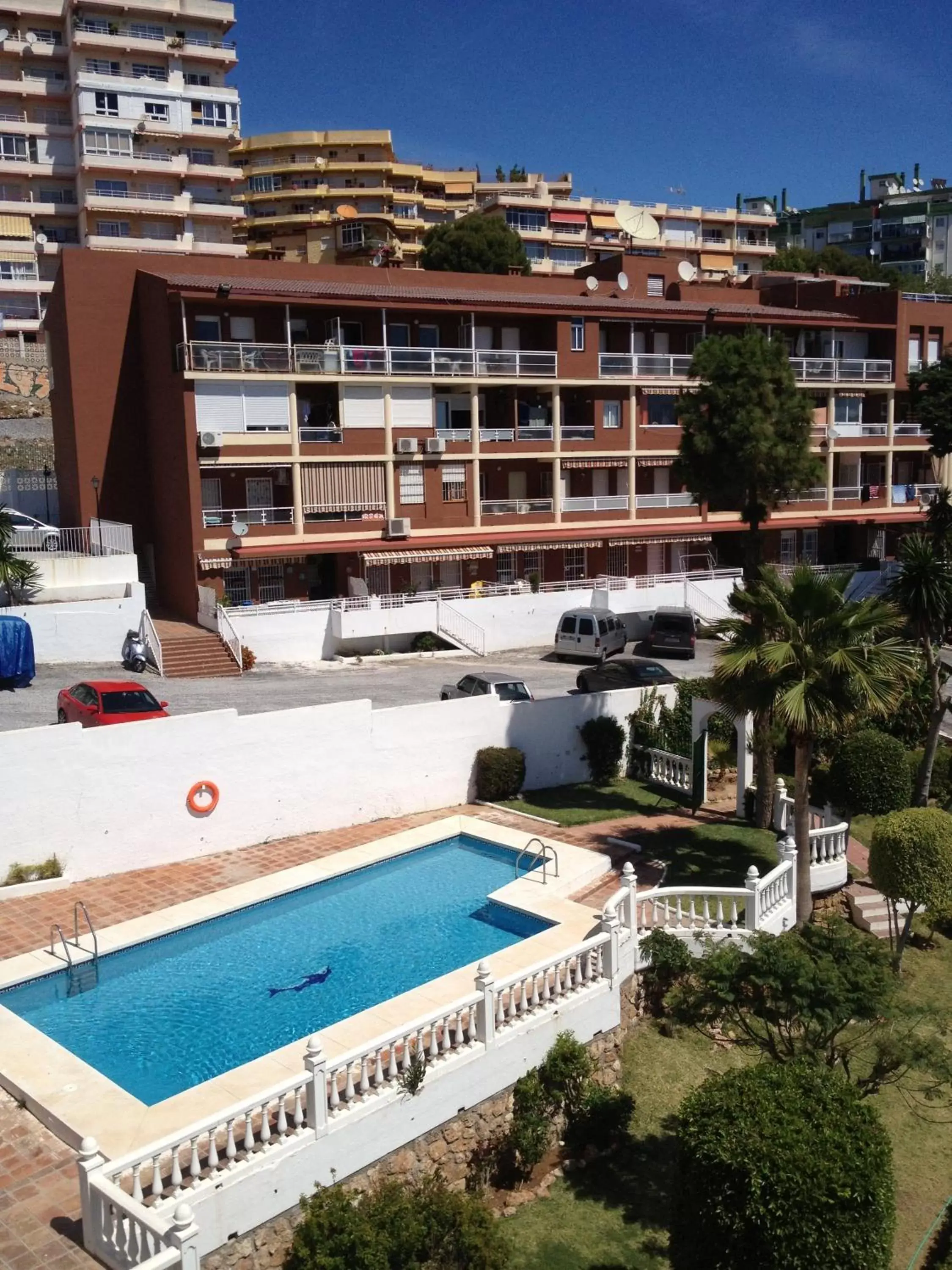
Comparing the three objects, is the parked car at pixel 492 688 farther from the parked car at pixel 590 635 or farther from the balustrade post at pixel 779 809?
the parked car at pixel 590 635

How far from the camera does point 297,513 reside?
39.3m

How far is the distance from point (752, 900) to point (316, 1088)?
29.6 feet

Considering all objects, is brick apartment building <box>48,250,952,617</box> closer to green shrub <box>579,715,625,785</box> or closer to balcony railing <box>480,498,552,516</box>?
balcony railing <box>480,498,552,516</box>

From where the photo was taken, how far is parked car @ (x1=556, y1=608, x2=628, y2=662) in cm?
3531

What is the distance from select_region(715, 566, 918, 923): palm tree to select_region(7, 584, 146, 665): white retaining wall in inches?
776

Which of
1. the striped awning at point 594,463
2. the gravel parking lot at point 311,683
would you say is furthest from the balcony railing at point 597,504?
the gravel parking lot at point 311,683

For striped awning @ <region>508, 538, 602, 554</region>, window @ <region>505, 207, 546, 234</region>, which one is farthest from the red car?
window @ <region>505, 207, 546, 234</region>

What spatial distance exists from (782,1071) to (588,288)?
45612 mm

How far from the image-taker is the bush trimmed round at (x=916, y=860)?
1866cm

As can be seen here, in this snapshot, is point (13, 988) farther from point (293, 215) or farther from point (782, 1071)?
point (293, 215)

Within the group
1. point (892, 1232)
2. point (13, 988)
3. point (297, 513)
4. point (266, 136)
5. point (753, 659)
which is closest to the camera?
point (892, 1232)

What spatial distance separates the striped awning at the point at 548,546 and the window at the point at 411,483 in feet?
12.7

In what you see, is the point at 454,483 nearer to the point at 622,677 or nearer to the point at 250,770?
the point at 622,677

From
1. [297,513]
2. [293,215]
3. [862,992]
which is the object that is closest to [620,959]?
[862,992]
